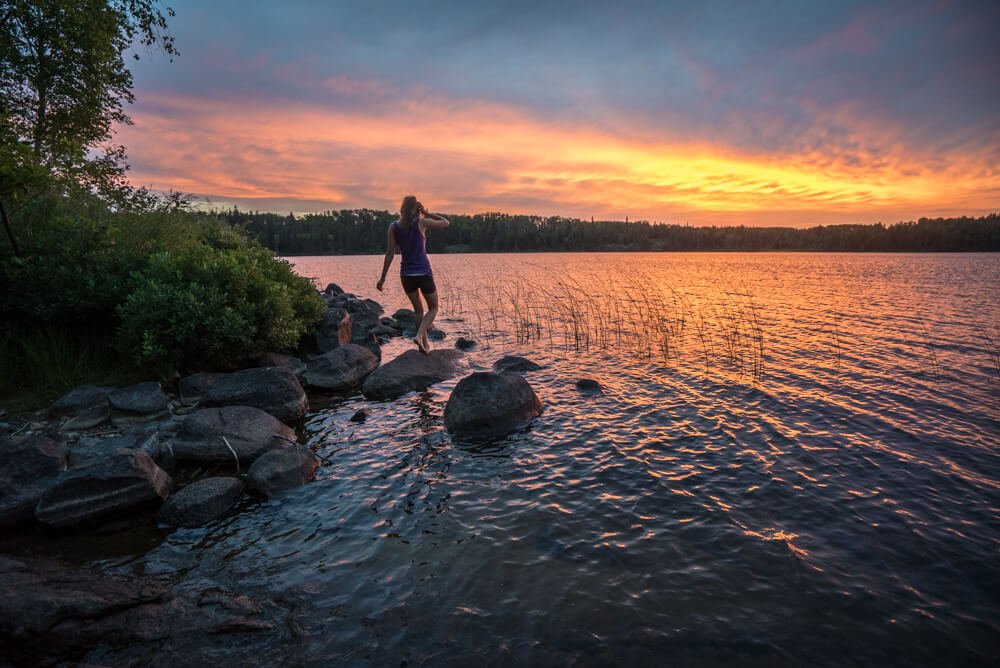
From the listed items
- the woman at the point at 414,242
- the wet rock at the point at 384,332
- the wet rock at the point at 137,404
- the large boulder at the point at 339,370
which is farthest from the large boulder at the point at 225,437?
the wet rock at the point at 384,332

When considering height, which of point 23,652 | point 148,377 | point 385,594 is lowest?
point 385,594

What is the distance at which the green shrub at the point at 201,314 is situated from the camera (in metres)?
10.1

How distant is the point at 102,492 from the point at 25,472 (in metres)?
1.47

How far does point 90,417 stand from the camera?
8586 mm

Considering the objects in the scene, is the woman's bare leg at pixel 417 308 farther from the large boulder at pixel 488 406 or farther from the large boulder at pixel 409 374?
Answer: the large boulder at pixel 488 406

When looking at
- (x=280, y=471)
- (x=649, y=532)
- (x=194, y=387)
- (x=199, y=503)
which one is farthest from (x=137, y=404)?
(x=649, y=532)

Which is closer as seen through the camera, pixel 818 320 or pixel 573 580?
pixel 573 580

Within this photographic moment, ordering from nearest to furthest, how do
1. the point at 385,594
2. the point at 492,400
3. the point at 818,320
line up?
the point at 385,594
the point at 492,400
the point at 818,320

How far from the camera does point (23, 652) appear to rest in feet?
11.8

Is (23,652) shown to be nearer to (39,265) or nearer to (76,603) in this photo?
(76,603)

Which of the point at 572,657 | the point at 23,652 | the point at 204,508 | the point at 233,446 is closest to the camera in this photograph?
the point at 23,652

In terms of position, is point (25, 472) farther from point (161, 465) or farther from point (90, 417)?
point (90, 417)

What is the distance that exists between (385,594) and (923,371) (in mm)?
15757

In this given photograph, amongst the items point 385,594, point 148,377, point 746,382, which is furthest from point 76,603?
point 746,382
